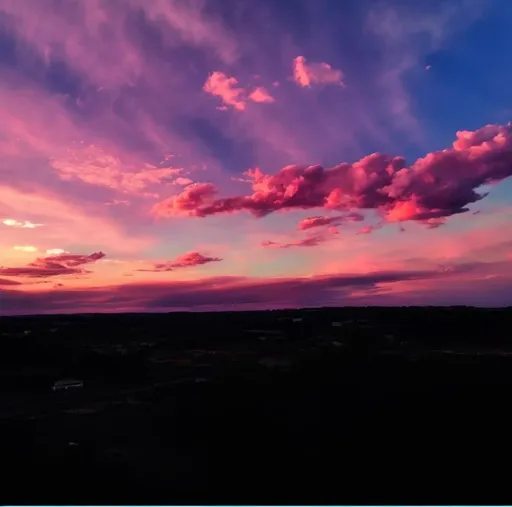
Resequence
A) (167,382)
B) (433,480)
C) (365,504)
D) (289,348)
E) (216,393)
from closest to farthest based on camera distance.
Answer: (365,504) → (433,480) → (216,393) → (167,382) → (289,348)

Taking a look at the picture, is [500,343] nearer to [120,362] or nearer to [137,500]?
[120,362]

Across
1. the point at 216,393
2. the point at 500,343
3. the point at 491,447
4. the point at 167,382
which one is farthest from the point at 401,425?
the point at 500,343

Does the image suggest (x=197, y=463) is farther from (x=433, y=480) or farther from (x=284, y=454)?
(x=433, y=480)

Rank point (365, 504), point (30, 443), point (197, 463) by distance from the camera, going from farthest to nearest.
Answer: point (30, 443) → point (197, 463) → point (365, 504)

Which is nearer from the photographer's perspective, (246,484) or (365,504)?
(365,504)

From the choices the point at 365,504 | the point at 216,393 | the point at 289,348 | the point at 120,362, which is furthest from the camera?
the point at 289,348

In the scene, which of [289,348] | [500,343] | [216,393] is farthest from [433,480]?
[500,343]
